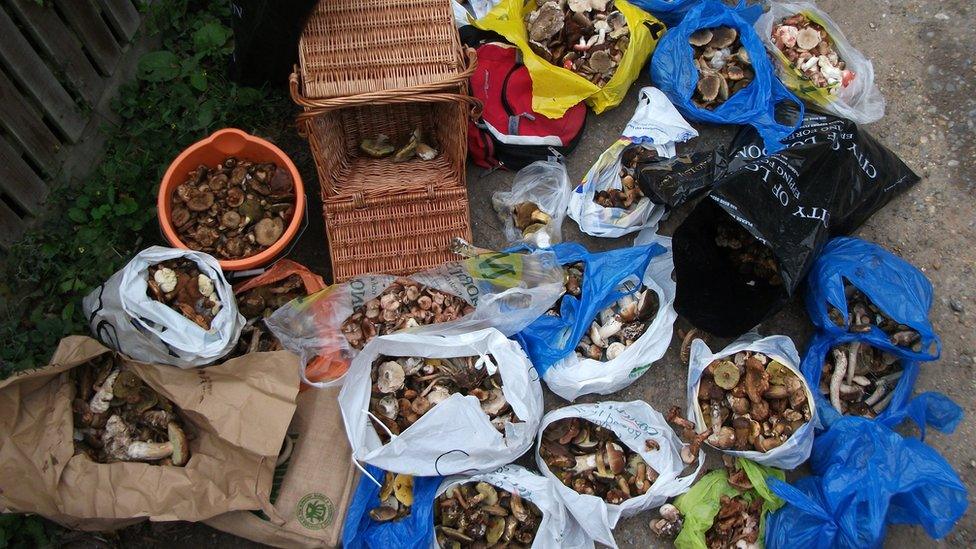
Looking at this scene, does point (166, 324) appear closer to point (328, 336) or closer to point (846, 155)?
point (328, 336)

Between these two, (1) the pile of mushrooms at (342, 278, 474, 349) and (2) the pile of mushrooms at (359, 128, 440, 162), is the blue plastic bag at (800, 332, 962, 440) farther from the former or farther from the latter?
(2) the pile of mushrooms at (359, 128, 440, 162)

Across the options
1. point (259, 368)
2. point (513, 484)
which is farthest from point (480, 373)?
point (259, 368)

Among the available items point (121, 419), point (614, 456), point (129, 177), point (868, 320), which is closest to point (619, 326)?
point (614, 456)

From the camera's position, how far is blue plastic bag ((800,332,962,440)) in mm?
2463

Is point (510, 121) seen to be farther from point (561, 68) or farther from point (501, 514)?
point (501, 514)

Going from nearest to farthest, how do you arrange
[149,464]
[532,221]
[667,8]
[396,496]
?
[149,464] → [396,496] → [532,221] → [667,8]

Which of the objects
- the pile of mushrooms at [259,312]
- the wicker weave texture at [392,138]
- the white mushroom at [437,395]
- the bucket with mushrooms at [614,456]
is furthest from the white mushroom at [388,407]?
the wicker weave texture at [392,138]

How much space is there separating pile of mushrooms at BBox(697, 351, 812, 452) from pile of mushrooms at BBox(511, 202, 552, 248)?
80 cm

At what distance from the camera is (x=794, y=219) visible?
7.96 ft

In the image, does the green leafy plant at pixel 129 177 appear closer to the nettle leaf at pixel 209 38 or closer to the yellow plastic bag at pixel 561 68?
the nettle leaf at pixel 209 38

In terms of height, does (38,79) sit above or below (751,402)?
above

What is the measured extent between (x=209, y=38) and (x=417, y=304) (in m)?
1.42

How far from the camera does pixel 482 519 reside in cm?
239

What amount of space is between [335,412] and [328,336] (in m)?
0.27
